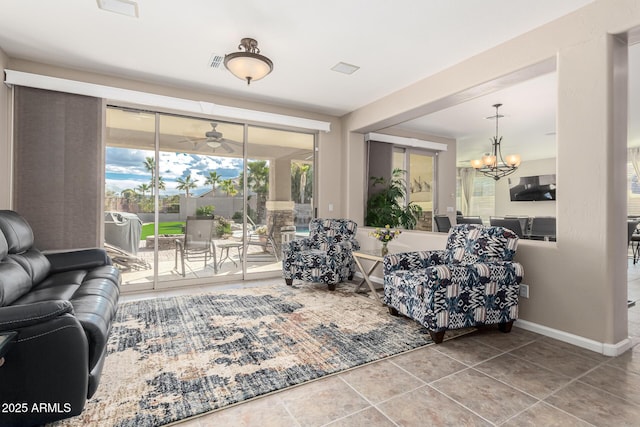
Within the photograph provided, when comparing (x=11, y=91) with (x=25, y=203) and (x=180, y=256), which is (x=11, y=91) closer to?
(x=25, y=203)

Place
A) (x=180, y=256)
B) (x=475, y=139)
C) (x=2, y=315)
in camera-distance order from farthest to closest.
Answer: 1. (x=475, y=139)
2. (x=180, y=256)
3. (x=2, y=315)

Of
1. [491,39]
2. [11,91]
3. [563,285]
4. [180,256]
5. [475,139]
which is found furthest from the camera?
[475,139]

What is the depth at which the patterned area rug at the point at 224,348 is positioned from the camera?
1823 mm

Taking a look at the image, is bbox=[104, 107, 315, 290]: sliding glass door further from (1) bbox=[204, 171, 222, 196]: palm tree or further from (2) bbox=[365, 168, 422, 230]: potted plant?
(2) bbox=[365, 168, 422, 230]: potted plant

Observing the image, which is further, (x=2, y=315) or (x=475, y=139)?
(x=475, y=139)

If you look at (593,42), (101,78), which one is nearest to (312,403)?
(593,42)

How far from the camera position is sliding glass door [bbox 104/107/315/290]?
420cm

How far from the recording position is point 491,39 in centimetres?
305

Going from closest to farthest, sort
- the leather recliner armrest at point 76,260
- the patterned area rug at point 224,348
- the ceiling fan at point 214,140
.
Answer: the patterned area rug at point 224,348 < the leather recliner armrest at point 76,260 < the ceiling fan at point 214,140

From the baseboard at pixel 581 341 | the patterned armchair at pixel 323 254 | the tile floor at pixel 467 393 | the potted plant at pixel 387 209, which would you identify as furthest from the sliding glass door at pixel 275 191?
the baseboard at pixel 581 341

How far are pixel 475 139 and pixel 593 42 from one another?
15.7ft

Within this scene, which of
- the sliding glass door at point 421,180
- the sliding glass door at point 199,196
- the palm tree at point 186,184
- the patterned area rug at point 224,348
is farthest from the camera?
the sliding glass door at point 421,180

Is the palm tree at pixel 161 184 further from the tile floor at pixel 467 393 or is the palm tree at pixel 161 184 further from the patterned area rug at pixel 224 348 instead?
the tile floor at pixel 467 393

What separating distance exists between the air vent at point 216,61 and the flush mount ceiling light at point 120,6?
0.85 m
